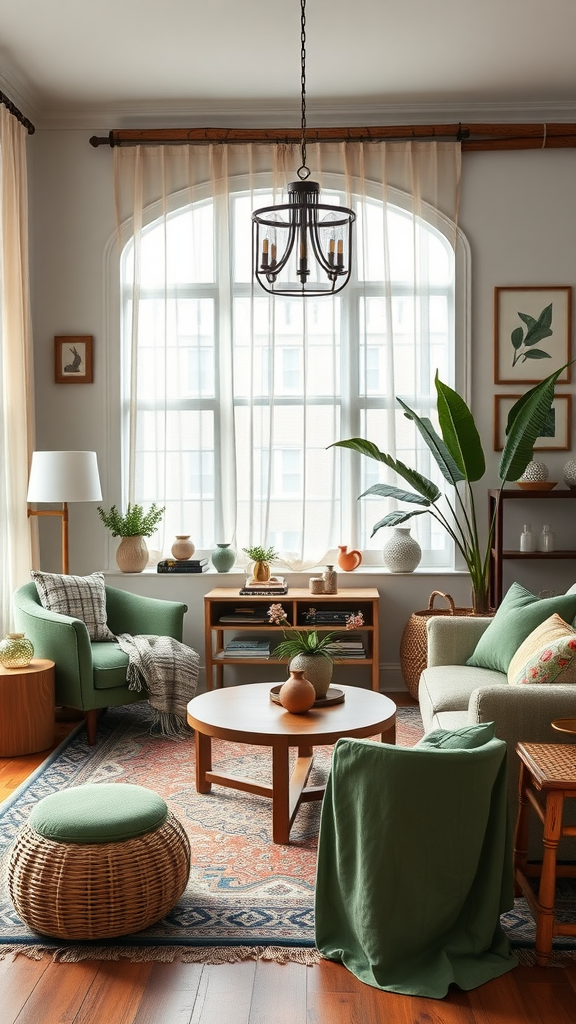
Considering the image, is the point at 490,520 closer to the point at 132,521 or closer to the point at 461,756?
the point at 132,521

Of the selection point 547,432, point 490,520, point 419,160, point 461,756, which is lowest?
point 461,756

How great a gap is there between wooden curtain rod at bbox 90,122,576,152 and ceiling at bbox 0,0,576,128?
0.33ft

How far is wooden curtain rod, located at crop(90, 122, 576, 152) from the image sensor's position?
524 centimetres

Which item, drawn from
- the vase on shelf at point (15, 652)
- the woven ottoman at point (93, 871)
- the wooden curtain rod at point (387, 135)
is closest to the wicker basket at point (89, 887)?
the woven ottoman at point (93, 871)

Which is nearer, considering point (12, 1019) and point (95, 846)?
point (12, 1019)

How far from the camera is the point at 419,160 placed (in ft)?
17.5

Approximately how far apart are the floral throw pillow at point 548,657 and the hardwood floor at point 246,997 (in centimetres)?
91

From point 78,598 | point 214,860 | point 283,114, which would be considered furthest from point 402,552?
point 283,114

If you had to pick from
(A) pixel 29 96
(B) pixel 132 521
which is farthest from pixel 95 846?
(A) pixel 29 96

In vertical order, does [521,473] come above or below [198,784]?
above

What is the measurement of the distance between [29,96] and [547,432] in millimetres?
3480

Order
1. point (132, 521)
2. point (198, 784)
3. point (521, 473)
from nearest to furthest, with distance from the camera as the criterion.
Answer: point (198, 784)
point (521, 473)
point (132, 521)

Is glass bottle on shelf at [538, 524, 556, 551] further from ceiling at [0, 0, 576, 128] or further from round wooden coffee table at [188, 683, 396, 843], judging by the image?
ceiling at [0, 0, 576, 128]

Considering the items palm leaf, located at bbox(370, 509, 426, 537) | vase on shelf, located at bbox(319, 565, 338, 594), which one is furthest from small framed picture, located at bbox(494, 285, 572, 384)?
vase on shelf, located at bbox(319, 565, 338, 594)
